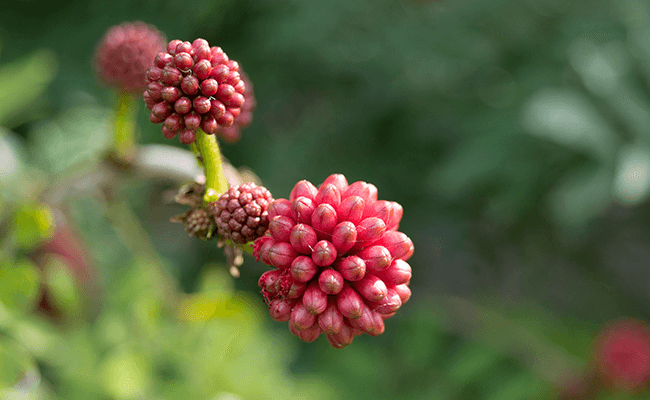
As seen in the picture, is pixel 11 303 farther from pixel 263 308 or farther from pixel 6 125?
pixel 263 308

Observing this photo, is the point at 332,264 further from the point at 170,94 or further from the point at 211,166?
the point at 170,94

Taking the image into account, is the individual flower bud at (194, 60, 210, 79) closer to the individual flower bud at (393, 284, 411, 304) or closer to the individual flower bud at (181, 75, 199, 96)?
the individual flower bud at (181, 75, 199, 96)

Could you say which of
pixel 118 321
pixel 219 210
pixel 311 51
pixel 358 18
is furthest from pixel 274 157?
pixel 219 210

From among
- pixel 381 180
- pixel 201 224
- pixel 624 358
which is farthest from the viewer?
pixel 381 180

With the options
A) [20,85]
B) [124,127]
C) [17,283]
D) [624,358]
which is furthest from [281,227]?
[624,358]

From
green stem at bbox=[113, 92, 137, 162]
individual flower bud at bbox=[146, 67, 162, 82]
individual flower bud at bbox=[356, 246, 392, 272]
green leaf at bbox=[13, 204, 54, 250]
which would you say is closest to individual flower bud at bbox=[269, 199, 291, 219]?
individual flower bud at bbox=[356, 246, 392, 272]

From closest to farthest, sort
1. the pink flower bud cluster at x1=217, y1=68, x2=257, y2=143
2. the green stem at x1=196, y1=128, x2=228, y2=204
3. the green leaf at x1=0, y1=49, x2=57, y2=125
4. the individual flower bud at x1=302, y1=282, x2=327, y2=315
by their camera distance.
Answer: the individual flower bud at x1=302, y1=282, x2=327, y2=315 → the green stem at x1=196, y1=128, x2=228, y2=204 → the pink flower bud cluster at x1=217, y1=68, x2=257, y2=143 → the green leaf at x1=0, y1=49, x2=57, y2=125

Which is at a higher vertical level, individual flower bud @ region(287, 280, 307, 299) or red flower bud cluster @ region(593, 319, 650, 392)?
red flower bud cluster @ region(593, 319, 650, 392)
